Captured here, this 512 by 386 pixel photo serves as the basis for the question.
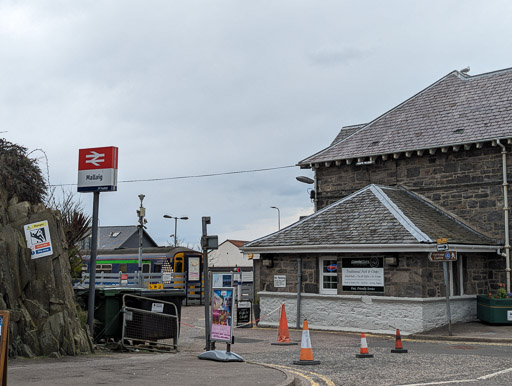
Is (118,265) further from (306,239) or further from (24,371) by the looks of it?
(24,371)

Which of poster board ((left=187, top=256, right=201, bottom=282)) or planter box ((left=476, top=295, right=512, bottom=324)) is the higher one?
poster board ((left=187, top=256, right=201, bottom=282))

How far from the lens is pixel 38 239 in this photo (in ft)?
39.3

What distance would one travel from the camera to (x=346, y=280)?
1891 centimetres

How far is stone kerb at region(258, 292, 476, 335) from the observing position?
17.5 meters

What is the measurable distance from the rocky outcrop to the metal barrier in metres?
1.38

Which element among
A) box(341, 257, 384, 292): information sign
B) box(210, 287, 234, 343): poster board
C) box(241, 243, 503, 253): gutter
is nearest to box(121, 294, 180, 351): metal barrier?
box(210, 287, 234, 343): poster board

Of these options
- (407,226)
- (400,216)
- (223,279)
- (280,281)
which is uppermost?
(400,216)

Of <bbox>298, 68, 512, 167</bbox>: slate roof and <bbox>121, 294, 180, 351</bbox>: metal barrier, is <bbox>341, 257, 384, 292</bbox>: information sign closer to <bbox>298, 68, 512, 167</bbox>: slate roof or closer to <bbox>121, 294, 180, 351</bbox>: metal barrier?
<bbox>298, 68, 512, 167</bbox>: slate roof

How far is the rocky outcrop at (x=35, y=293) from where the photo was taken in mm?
11281

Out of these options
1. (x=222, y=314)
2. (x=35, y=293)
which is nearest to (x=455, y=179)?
(x=222, y=314)

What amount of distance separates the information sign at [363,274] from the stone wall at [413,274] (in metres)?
0.13

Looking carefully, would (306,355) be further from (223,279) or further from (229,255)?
(229,255)

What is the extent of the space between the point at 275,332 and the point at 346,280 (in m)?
2.66

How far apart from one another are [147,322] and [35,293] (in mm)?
2965
